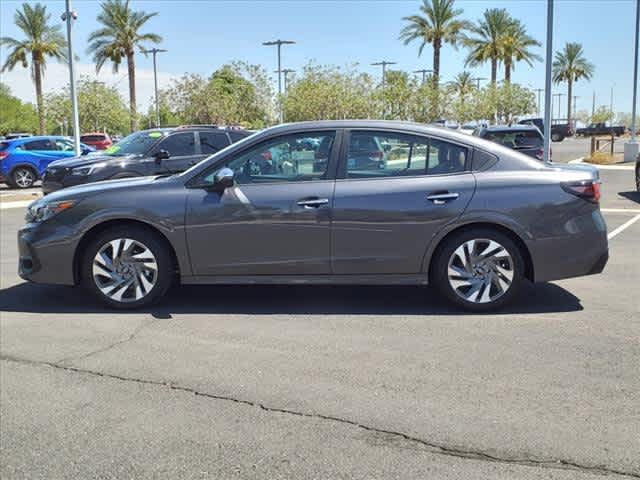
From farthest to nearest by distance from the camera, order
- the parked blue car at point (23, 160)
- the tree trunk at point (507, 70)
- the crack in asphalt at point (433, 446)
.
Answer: the tree trunk at point (507, 70), the parked blue car at point (23, 160), the crack in asphalt at point (433, 446)

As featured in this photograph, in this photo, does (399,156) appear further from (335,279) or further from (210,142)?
(210,142)

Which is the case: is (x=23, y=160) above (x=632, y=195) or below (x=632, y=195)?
above

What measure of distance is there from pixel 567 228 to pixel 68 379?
400cm

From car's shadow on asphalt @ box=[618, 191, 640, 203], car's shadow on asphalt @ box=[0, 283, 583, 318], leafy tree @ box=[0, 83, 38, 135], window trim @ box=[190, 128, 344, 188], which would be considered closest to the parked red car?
car's shadow on asphalt @ box=[618, 191, 640, 203]

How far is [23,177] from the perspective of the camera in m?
22.5

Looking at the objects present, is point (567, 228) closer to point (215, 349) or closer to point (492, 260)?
point (492, 260)

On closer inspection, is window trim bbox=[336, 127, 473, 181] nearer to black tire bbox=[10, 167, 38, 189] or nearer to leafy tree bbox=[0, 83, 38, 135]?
black tire bbox=[10, 167, 38, 189]

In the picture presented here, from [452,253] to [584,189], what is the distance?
4.02 ft

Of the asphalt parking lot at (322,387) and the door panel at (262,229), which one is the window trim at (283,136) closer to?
the door panel at (262,229)

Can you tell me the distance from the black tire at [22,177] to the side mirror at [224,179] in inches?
738

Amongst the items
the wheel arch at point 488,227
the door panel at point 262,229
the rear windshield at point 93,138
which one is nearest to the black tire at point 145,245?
the door panel at point 262,229

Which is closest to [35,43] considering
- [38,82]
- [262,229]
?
[38,82]

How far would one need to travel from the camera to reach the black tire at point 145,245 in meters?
5.98

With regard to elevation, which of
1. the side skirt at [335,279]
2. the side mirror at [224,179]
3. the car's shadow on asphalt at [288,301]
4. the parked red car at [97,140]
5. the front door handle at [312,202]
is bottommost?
the car's shadow on asphalt at [288,301]
